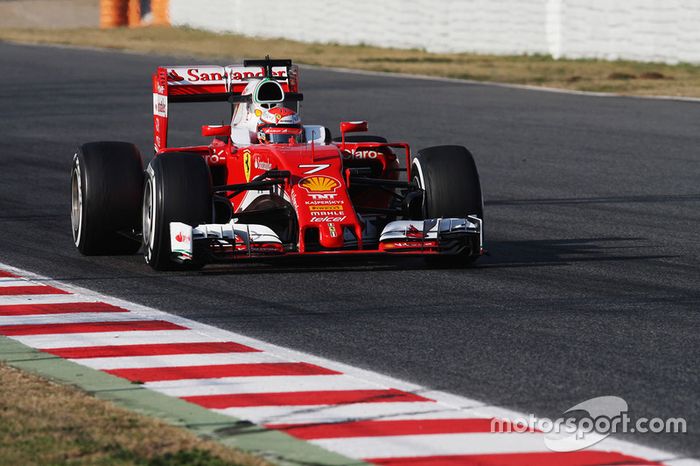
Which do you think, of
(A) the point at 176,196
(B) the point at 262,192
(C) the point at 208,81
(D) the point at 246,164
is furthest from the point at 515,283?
(C) the point at 208,81

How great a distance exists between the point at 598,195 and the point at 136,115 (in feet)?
37.8

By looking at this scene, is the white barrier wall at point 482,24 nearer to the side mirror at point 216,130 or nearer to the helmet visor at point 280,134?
the helmet visor at point 280,134

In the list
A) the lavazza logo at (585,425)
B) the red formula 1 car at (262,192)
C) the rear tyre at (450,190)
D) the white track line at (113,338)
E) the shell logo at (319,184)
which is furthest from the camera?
the rear tyre at (450,190)

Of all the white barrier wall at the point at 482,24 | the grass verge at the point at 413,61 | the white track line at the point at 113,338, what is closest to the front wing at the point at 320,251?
the white track line at the point at 113,338

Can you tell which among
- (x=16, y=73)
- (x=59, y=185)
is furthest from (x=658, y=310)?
(x=16, y=73)

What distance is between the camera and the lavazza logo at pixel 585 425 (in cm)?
620

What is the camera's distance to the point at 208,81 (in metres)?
12.4

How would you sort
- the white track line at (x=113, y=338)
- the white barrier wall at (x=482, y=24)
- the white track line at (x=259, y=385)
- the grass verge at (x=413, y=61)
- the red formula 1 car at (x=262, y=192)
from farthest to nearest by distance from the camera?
the white barrier wall at (x=482, y=24) < the grass verge at (x=413, y=61) < the red formula 1 car at (x=262, y=192) < the white track line at (x=113, y=338) < the white track line at (x=259, y=385)

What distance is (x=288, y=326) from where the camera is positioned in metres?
8.70

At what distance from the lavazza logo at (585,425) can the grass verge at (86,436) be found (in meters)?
1.29

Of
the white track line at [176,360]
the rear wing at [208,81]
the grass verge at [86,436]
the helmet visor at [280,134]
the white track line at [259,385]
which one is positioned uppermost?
the rear wing at [208,81]

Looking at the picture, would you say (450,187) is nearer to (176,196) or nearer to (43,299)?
(176,196)

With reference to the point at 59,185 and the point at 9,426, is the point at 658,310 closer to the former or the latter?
the point at 9,426

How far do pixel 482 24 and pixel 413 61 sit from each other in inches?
89.6
